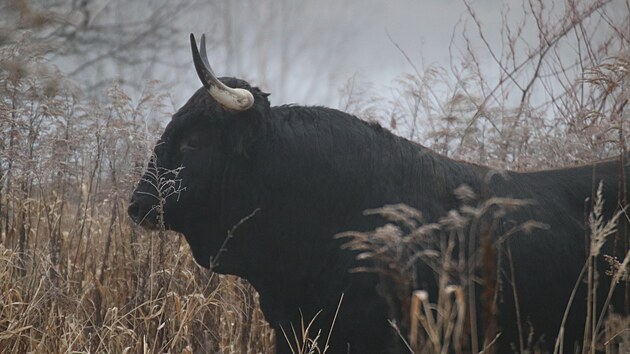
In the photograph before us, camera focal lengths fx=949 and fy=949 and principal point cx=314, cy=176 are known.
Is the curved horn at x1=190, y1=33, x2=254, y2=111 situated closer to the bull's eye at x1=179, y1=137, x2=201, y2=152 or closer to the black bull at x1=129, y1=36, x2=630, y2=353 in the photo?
the black bull at x1=129, y1=36, x2=630, y2=353

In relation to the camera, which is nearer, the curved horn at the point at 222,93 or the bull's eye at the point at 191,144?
the curved horn at the point at 222,93

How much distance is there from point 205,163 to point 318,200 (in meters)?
0.61

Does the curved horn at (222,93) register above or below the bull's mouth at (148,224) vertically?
above

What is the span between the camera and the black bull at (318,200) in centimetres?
448

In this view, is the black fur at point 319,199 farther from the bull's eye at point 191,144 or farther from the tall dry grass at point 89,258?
the tall dry grass at point 89,258

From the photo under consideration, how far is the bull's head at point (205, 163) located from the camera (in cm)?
467

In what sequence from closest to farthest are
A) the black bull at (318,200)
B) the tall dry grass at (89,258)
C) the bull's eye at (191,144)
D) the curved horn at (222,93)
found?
the black bull at (318,200), the curved horn at (222,93), the bull's eye at (191,144), the tall dry grass at (89,258)

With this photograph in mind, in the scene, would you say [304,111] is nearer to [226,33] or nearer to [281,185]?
[281,185]

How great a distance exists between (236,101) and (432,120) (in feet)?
10.8

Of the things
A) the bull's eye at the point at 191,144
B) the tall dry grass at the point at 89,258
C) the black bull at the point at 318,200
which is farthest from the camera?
the tall dry grass at the point at 89,258

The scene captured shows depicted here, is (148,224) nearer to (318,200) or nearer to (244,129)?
(244,129)

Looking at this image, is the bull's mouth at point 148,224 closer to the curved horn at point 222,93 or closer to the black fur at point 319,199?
the black fur at point 319,199

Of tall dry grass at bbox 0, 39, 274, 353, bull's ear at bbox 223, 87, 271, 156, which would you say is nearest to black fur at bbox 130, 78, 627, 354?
bull's ear at bbox 223, 87, 271, 156

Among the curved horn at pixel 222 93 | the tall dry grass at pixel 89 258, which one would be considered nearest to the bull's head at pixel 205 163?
the curved horn at pixel 222 93
